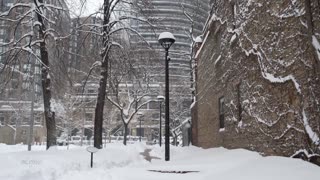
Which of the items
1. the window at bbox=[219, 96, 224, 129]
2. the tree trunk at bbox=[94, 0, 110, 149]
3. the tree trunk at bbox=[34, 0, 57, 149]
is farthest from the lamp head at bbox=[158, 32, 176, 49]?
the tree trunk at bbox=[34, 0, 57, 149]

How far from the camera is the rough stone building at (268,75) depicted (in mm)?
8781

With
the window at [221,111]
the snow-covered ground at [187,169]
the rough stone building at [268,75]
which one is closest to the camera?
the snow-covered ground at [187,169]

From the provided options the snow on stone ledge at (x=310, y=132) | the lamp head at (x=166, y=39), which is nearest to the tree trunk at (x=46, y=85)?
the lamp head at (x=166, y=39)

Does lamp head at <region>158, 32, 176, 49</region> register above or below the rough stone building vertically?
above

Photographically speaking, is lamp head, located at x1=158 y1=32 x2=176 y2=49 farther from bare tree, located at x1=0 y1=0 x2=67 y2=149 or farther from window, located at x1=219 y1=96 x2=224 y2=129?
bare tree, located at x1=0 y1=0 x2=67 y2=149

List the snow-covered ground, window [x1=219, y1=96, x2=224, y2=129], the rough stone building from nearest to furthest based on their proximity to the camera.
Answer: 1. the snow-covered ground
2. the rough stone building
3. window [x1=219, y1=96, x2=224, y2=129]

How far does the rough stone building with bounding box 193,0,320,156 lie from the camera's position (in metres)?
8.78

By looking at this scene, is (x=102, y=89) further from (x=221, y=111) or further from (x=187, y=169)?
(x=187, y=169)

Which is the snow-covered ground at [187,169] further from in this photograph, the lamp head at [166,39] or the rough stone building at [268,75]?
the lamp head at [166,39]

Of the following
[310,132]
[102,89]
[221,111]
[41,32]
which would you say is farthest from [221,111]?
[310,132]

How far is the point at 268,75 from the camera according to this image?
11367 millimetres

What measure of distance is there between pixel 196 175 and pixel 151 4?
1384 cm

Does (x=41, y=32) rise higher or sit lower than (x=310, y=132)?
higher

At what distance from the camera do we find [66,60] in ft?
68.2
